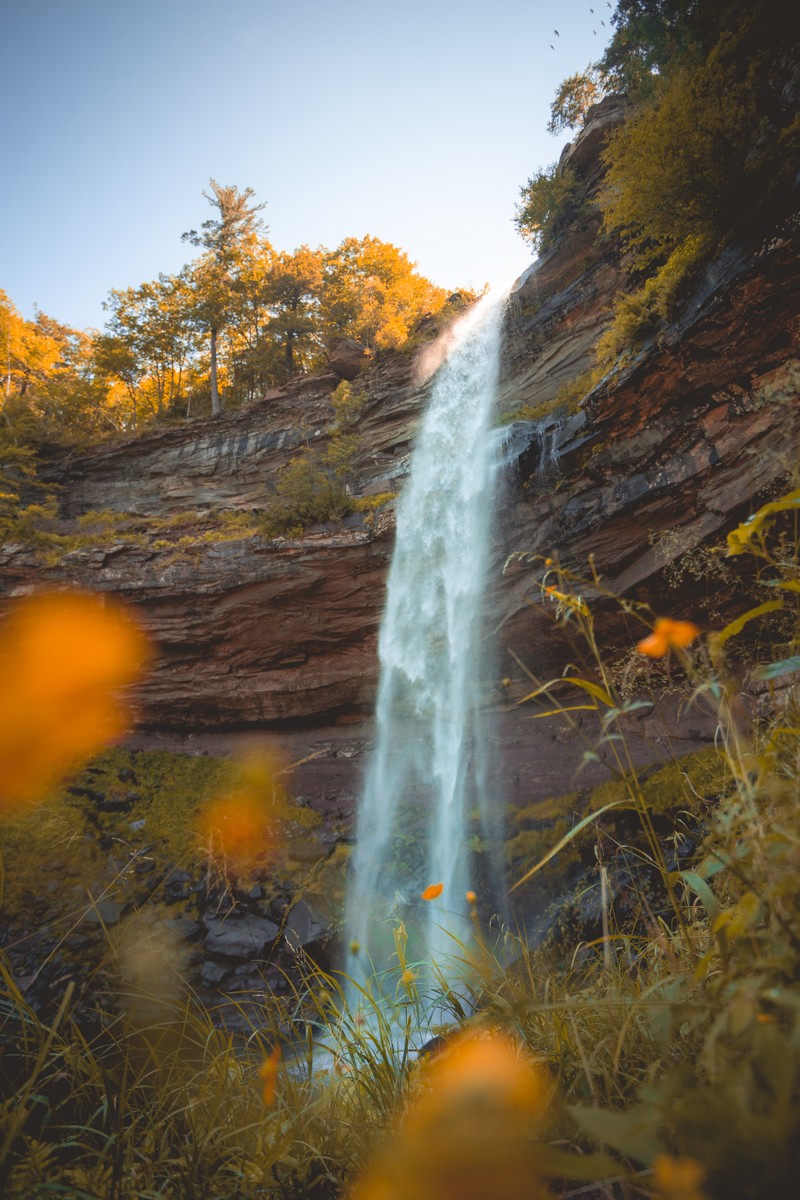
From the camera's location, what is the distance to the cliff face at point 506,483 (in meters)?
6.06

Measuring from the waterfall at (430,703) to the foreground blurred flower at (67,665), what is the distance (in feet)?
19.5

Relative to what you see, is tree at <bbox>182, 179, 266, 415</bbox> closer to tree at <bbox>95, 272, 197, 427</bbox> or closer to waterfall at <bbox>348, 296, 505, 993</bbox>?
tree at <bbox>95, 272, 197, 427</bbox>

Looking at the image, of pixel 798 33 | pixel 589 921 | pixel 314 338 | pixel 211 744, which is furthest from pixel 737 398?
pixel 314 338

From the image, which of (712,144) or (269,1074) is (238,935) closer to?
(269,1074)

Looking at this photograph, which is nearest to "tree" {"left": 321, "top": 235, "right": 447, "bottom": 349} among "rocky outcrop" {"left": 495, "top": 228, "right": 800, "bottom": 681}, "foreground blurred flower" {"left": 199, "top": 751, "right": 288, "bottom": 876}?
"rocky outcrop" {"left": 495, "top": 228, "right": 800, "bottom": 681}

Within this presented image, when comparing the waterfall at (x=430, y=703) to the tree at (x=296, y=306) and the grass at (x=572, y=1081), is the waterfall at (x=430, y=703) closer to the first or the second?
the grass at (x=572, y=1081)

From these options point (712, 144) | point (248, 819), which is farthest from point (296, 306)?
point (248, 819)

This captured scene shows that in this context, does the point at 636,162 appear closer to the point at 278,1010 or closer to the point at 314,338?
the point at 278,1010

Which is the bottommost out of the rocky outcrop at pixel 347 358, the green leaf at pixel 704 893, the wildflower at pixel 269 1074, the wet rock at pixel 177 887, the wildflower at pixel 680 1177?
the wet rock at pixel 177 887

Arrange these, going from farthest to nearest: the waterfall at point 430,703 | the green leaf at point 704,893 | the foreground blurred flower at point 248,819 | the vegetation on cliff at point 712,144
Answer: the foreground blurred flower at point 248,819, the waterfall at point 430,703, the vegetation on cliff at point 712,144, the green leaf at point 704,893

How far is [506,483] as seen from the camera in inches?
357

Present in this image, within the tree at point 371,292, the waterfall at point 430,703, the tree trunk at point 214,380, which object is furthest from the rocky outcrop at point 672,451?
the tree trunk at point 214,380

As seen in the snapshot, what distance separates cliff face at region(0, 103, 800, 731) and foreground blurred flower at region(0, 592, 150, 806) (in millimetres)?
557

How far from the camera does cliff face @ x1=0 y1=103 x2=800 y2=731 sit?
19.9 ft
